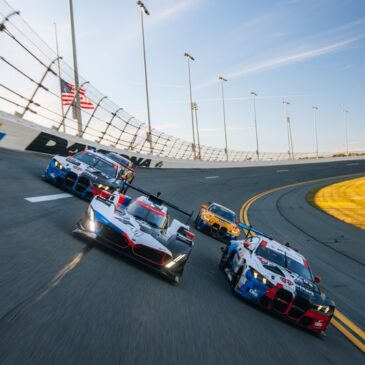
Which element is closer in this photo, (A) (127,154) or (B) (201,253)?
(B) (201,253)

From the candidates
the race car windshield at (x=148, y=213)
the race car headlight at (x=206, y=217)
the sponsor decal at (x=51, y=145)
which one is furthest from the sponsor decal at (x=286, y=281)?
the sponsor decal at (x=51, y=145)

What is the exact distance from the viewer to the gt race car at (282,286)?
281 inches

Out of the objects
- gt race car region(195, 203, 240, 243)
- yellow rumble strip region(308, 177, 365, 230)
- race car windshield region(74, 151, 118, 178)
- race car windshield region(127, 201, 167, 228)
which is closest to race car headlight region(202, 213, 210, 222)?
gt race car region(195, 203, 240, 243)

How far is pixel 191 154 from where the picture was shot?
1510 inches

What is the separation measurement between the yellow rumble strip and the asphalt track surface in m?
10.1

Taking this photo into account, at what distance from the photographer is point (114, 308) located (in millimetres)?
4719

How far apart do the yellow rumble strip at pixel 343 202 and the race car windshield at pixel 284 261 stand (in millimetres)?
11848

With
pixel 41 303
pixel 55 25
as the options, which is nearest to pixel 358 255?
pixel 41 303

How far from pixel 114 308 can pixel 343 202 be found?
24897 mm

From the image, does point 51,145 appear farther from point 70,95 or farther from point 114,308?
point 114,308

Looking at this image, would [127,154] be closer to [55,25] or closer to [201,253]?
[201,253]

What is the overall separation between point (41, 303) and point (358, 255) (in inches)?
504

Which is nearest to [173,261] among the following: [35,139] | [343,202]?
[35,139]

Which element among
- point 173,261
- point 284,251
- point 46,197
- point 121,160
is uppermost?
point 121,160
